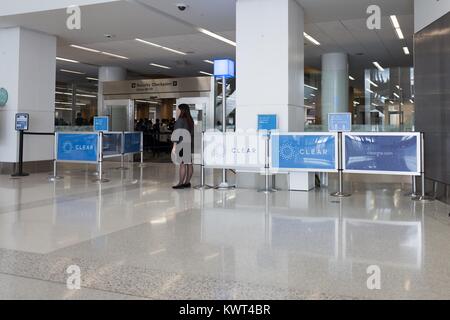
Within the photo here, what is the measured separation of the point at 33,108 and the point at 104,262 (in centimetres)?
872

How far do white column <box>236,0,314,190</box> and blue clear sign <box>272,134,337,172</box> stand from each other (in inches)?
16.0

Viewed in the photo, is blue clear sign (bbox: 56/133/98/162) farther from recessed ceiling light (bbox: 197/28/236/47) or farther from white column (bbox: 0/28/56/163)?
recessed ceiling light (bbox: 197/28/236/47)

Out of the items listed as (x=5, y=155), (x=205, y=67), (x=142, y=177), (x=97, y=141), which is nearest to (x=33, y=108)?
(x=5, y=155)

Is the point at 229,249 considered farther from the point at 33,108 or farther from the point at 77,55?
the point at 77,55

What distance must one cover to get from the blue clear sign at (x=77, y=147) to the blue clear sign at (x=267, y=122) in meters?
3.93

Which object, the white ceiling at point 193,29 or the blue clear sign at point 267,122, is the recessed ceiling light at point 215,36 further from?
the blue clear sign at point 267,122

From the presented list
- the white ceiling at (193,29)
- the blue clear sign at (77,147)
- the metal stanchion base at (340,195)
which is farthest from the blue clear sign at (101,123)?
the metal stanchion base at (340,195)

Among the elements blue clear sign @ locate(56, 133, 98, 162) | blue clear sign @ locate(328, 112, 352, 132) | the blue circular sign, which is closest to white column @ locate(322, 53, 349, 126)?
blue clear sign @ locate(328, 112, 352, 132)

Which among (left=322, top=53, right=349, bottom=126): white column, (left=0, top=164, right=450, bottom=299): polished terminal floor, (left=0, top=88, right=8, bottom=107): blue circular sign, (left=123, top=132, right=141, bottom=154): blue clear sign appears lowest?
(left=0, top=164, right=450, bottom=299): polished terminal floor

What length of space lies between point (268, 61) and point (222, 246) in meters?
4.88

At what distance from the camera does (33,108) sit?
1080 centimetres

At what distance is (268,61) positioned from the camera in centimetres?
787

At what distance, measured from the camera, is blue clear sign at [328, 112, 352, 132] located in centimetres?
727
